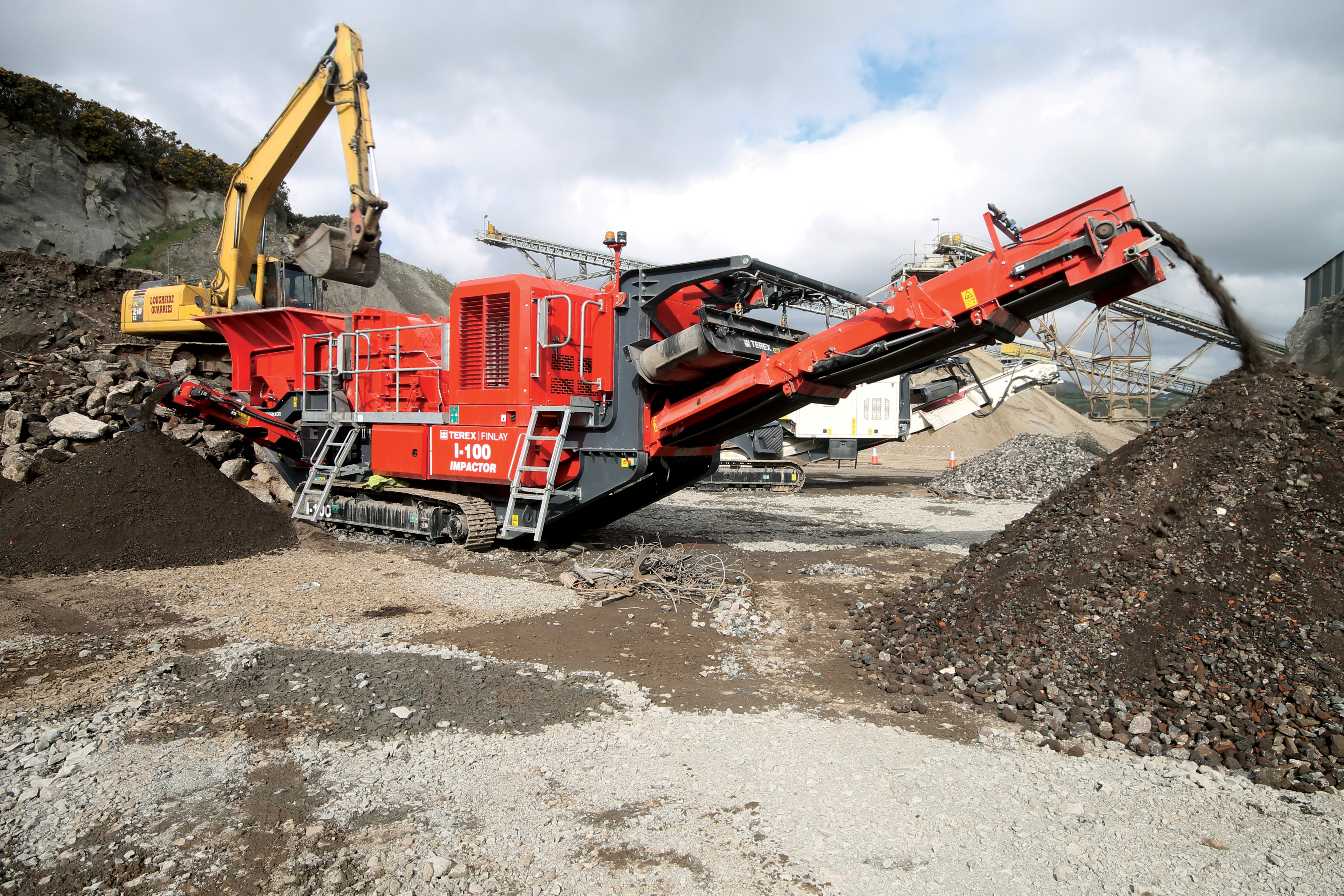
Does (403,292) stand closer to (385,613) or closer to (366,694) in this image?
(385,613)

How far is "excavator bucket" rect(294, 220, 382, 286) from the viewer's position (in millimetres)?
10000

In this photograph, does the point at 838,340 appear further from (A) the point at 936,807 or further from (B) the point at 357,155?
(B) the point at 357,155

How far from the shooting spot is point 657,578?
6.93 metres

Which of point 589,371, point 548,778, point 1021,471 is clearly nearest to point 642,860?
point 548,778

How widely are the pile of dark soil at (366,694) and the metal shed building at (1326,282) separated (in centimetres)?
648

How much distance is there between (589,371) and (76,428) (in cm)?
656

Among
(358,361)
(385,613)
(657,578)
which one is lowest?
(385,613)

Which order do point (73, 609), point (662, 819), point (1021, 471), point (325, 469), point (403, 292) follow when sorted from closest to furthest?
1. point (662, 819)
2. point (73, 609)
3. point (325, 469)
4. point (1021, 471)
5. point (403, 292)

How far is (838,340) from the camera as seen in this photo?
6.57 meters

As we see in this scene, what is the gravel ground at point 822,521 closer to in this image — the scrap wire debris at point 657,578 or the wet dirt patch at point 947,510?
the wet dirt patch at point 947,510

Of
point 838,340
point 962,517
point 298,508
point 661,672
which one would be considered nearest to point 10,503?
point 298,508

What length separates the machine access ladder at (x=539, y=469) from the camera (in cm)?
773

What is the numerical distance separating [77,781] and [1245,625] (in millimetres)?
5560

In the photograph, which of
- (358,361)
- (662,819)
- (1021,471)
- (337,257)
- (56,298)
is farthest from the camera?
(1021,471)
